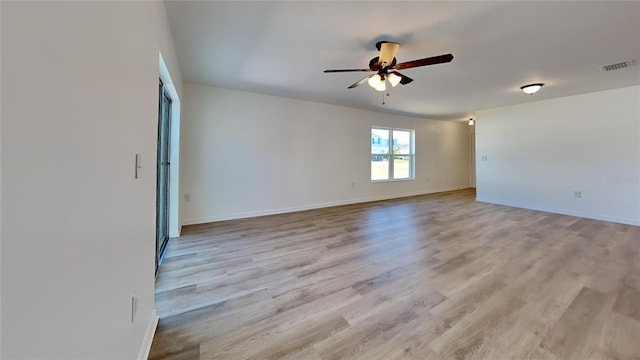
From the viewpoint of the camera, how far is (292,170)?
16.8ft

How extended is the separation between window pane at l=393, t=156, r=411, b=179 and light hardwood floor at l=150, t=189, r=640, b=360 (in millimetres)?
3373

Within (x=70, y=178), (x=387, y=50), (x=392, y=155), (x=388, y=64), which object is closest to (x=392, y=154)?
(x=392, y=155)

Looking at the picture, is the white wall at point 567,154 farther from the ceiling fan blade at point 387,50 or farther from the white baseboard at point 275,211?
the ceiling fan blade at point 387,50

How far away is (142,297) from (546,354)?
2.34 metres

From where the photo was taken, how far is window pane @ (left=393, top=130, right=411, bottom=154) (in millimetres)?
7008

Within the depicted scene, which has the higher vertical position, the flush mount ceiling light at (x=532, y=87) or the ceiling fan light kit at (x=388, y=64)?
the flush mount ceiling light at (x=532, y=87)

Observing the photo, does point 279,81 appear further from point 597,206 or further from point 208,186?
point 597,206

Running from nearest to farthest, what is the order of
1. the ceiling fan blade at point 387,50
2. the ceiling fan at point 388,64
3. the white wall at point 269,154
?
the ceiling fan at point 388,64, the ceiling fan blade at point 387,50, the white wall at point 269,154

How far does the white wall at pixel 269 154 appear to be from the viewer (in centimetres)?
416

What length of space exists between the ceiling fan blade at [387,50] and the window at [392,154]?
383cm

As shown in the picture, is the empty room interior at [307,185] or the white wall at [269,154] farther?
the white wall at [269,154]

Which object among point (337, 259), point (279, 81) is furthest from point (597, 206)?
point (279, 81)

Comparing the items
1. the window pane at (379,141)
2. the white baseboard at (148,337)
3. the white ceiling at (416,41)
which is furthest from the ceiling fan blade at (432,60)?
the window pane at (379,141)

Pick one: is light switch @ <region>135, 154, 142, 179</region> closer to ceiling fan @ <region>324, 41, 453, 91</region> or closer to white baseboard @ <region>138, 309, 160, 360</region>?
white baseboard @ <region>138, 309, 160, 360</region>
